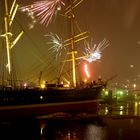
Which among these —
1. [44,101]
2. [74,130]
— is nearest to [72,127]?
[74,130]

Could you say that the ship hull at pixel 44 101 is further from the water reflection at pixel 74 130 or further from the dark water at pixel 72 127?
the water reflection at pixel 74 130

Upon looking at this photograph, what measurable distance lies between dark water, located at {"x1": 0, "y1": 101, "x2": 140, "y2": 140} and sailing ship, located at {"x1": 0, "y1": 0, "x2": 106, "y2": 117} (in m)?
0.99

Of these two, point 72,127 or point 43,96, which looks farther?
point 43,96

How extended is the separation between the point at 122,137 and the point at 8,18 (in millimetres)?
20879

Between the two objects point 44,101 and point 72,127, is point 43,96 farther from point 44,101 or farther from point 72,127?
point 72,127

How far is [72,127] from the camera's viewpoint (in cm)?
3531

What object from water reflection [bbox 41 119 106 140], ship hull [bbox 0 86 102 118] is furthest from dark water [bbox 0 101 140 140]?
ship hull [bbox 0 86 102 118]

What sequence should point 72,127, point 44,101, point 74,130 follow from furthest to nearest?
point 44,101 → point 72,127 → point 74,130

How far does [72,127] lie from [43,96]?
8341 millimetres

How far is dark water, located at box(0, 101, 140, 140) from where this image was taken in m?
31.1

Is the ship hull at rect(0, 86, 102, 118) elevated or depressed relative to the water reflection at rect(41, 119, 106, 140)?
elevated

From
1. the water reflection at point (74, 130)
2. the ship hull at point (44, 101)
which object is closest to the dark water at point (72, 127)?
the water reflection at point (74, 130)

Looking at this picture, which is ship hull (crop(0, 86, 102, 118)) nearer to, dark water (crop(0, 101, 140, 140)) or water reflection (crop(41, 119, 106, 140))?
dark water (crop(0, 101, 140, 140))

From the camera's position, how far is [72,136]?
101ft
